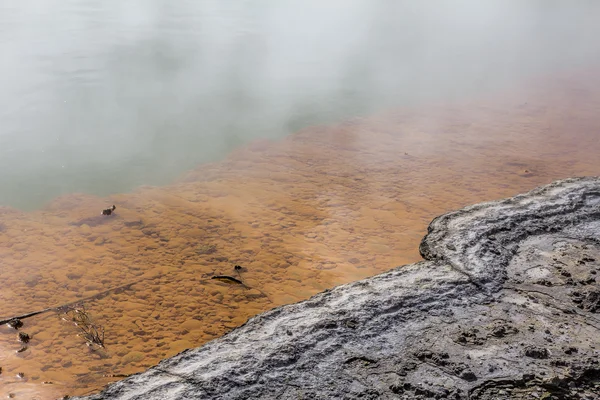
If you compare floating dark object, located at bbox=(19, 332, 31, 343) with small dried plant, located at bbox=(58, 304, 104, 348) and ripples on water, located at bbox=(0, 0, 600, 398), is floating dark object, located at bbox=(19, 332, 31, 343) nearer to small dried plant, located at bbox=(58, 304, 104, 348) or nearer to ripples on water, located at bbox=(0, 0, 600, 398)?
ripples on water, located at bbox=(0, 0, 600, 398)

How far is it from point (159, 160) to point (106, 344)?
2.92 m

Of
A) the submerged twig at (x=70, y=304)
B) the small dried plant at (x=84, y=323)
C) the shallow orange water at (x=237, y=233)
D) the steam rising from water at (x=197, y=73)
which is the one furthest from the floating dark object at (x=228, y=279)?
the steam rising from water at (x=197, y=73)

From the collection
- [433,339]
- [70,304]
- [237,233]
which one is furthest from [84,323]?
[433,339]

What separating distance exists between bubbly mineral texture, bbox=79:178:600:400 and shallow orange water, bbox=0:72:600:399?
64 centimetres

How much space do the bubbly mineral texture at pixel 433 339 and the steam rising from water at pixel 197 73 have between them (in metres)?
2.92

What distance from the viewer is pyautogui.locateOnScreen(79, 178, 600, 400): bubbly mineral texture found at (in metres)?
1.84

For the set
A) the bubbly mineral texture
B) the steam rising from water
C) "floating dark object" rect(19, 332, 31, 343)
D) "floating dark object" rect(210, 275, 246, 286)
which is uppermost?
the steam rising from water

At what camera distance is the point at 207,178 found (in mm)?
4734

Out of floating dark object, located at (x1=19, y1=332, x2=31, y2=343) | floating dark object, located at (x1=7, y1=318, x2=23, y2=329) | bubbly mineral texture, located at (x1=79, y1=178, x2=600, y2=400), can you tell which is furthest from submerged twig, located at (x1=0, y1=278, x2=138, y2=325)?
bubbly mineral texture, located at (x1=79, y1=178, x2=600, y2=400)

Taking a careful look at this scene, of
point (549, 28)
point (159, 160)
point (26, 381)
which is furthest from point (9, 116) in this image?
point (549, 28)

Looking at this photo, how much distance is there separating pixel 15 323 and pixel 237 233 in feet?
4.77

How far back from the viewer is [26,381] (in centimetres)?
238

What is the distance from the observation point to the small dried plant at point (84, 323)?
2.63m

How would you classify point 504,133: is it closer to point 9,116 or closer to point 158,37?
point 9,116
